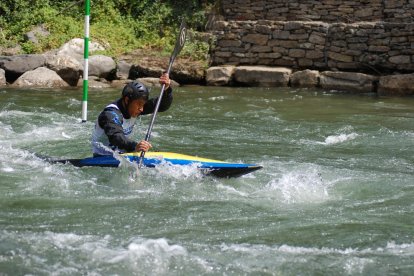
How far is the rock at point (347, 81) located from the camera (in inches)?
531

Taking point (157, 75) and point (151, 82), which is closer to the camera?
point (151, 82)

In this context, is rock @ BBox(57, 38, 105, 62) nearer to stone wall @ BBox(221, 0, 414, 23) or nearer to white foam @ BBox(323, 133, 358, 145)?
stone wall @ BBox(221, 0, 414, 23)

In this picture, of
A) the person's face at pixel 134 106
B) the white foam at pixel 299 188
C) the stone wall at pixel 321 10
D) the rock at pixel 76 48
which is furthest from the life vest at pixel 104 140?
the stone wall at pixel 321 10

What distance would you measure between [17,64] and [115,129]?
8408mm

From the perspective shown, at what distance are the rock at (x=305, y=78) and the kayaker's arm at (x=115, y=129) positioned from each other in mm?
8189

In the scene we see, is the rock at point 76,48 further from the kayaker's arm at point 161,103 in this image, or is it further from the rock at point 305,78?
the kayaker's arm at point 161,103

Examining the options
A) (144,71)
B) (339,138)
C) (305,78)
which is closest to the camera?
(339,138)

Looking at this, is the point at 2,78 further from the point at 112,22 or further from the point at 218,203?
the point at 218,203

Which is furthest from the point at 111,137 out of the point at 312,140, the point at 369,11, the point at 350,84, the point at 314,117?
Answer: the point at 369,11

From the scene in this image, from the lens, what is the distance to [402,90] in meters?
13.2

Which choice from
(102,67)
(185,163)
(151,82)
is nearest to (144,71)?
(151,82)

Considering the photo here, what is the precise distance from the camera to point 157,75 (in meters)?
14.4

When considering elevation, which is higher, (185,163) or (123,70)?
(185,163)

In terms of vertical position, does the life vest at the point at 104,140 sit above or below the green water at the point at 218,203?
above
